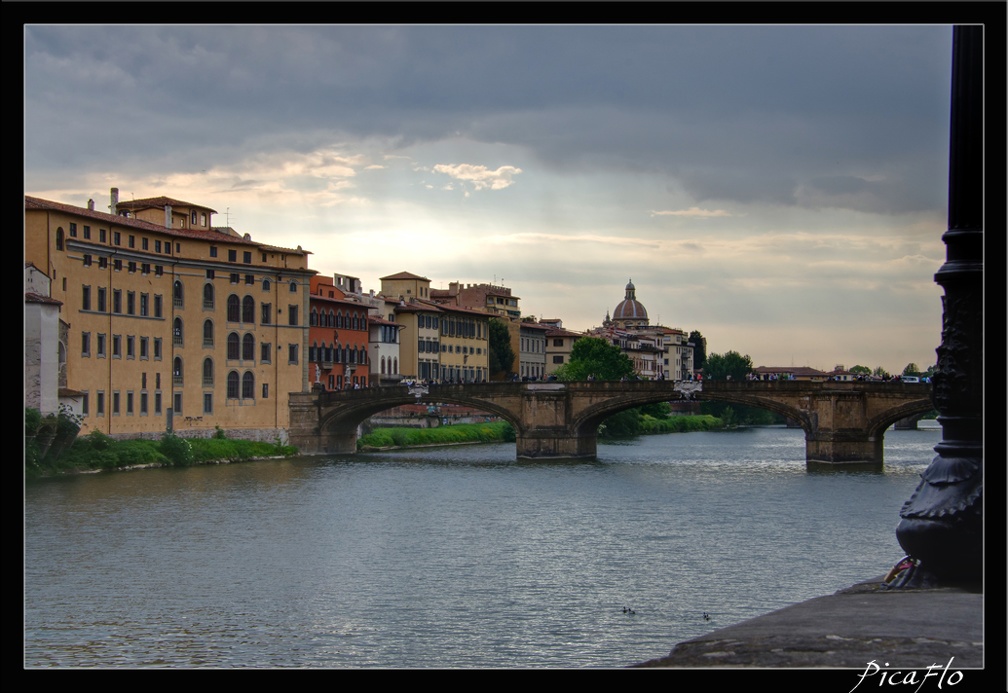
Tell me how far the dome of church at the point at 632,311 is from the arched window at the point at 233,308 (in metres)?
99.5

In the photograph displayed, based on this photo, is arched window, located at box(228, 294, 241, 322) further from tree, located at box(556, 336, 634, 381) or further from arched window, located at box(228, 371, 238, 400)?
tree, located at box(556, 336, 634, 381)

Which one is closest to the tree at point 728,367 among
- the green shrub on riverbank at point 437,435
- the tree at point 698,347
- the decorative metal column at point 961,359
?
the tree at point 698,347

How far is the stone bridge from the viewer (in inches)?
1876

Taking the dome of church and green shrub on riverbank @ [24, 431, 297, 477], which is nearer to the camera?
green shrub on riverbank @ [24, 431, 297, 477]

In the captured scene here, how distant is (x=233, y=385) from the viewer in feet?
164

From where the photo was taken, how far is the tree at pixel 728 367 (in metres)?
112

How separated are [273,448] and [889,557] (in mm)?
31497

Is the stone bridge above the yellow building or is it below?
below

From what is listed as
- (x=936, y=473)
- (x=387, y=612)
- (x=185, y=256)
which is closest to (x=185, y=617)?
(x=387, y=612)

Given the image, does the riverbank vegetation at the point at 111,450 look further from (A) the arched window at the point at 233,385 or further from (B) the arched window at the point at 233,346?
(B) the arched window at the point at 233,346

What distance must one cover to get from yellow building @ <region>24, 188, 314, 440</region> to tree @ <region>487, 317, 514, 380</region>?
32.2 m

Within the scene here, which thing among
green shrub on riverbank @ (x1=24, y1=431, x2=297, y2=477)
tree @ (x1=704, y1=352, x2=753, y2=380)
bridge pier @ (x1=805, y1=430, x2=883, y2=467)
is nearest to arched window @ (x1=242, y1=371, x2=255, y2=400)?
green shrub on riverbank @ (x1=24, y1=431, x2=297, y2=477)

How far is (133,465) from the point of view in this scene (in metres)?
40.4
